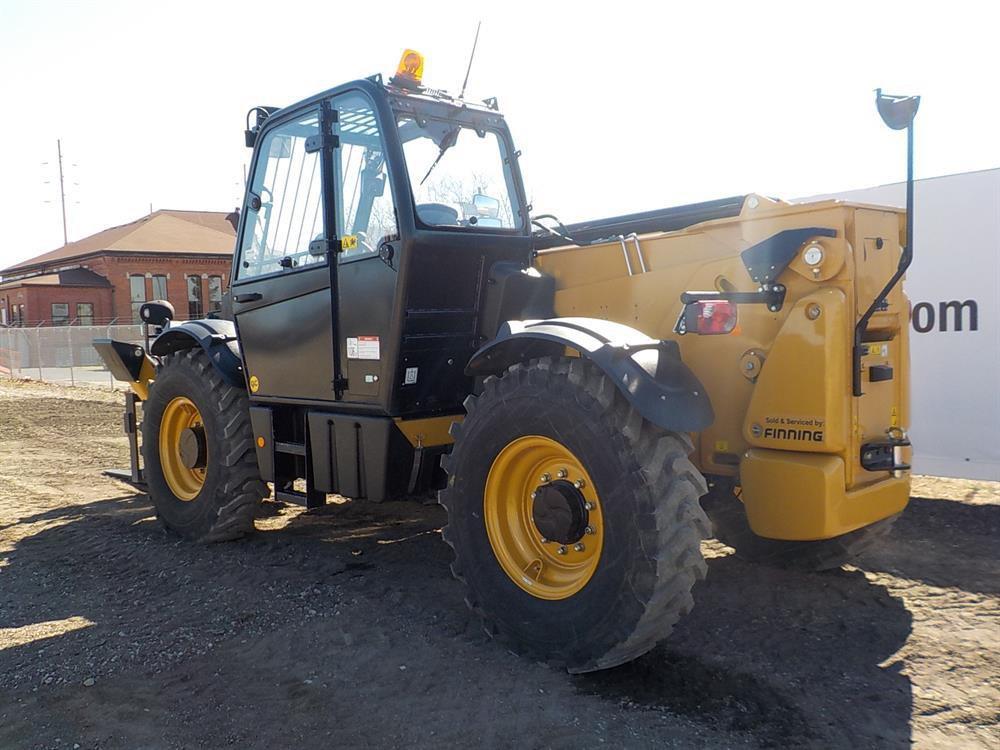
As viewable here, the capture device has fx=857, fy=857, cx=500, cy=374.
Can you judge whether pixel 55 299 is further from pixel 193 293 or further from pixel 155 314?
pixel 155 314

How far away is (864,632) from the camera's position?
414cm

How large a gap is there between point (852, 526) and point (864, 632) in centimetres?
74

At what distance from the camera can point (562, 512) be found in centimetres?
373

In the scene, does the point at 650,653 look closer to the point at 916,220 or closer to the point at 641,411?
the point at 641,411

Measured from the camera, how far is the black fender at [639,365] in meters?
3.45

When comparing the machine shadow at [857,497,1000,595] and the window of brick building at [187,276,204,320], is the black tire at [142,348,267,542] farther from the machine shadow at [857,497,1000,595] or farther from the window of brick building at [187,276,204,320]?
the window of brick building at [187,276,204,320]

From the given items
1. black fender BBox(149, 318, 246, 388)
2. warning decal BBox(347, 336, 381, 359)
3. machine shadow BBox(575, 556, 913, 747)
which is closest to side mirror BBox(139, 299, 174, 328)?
black fender BBox(149, 318, 246, 388)

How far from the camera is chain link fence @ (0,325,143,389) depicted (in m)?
25.5

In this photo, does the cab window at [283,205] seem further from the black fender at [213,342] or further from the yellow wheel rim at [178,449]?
the yellow wheel rim at [178,449]

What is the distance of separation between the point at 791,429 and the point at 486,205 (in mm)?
2225

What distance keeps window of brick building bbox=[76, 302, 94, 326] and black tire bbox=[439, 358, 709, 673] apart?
4572 cm

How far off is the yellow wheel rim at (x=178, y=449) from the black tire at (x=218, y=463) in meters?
0.11

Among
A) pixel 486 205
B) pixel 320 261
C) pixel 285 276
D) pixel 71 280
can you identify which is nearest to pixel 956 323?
pixel 486 205

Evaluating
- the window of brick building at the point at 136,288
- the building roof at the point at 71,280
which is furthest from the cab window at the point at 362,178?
the building roof at the point at 71,280
